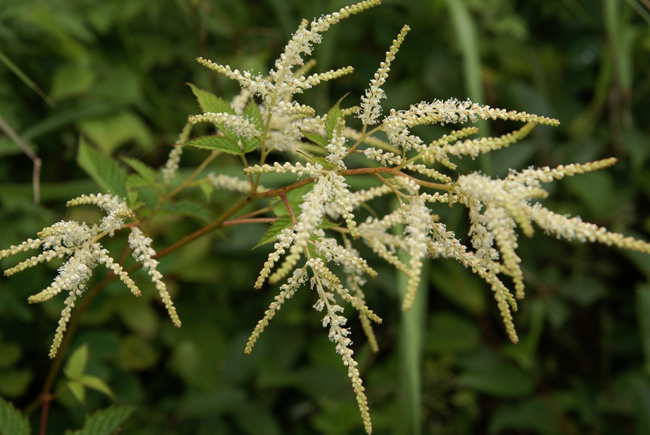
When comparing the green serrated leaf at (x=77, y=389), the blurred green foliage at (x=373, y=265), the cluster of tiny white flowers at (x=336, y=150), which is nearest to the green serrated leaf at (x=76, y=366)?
the green serrated leaf at (x=77, y=389)

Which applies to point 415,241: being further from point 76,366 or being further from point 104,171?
point 76,366

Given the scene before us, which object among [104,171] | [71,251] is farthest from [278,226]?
[104,171]

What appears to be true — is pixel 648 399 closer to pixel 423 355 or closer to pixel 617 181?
pixel 423 355

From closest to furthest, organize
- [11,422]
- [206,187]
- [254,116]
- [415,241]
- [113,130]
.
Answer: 1. [415,241]
2. [254,116]
3. [11,422]
4. [206,187]
5. [113,130]

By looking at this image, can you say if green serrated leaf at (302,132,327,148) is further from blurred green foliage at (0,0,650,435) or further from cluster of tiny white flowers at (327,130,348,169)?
blurred green foliage at (0,0,650,435)

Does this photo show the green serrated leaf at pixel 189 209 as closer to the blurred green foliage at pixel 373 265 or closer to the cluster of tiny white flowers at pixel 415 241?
the cluster of tiny white flowers at pixel 415 241

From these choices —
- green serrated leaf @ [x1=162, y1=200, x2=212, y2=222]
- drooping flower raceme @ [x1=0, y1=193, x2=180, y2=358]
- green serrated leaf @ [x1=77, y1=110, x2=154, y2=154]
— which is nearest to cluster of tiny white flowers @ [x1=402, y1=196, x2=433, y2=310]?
drooping flower raceme @ [x1=0, y1=193, x2=180, y2=358]
